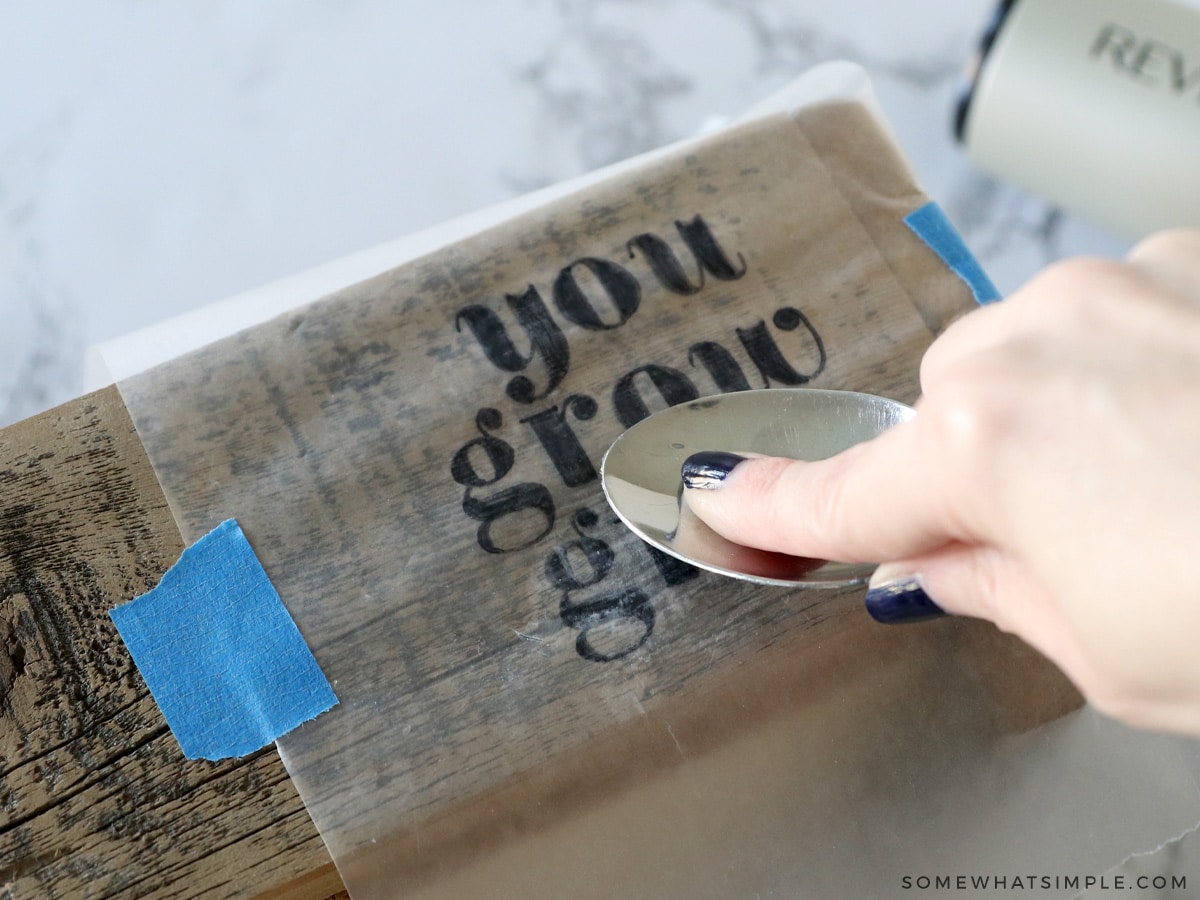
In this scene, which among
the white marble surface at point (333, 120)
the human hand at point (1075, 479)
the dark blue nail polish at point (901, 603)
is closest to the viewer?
the human hand at point (1075, 479)

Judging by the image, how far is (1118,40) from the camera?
2.11 feet

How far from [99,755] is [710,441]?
34 centimetres

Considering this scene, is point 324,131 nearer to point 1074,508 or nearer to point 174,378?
point 174,378

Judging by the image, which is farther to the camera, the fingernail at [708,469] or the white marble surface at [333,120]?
the white marble surface at [333,120]

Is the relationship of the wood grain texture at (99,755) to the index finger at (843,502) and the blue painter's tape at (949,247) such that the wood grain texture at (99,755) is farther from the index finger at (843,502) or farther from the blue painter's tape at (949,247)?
the blue painter's tape at (949,247)

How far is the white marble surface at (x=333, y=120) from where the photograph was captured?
2.57 ft

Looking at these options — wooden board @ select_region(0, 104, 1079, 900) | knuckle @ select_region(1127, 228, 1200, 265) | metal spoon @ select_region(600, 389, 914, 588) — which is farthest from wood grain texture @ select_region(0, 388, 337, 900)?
knuckle @ select_region(1127, 228, 1200, 265)

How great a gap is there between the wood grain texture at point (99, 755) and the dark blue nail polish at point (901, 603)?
0.28 metres

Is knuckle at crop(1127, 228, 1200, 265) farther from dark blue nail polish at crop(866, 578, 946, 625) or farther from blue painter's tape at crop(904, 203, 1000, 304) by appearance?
blue painter's tape at crop(904, 203, 1000, 304)

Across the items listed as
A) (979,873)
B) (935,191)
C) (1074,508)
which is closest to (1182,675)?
(1074,508)

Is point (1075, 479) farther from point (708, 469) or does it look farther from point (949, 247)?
point (949, 247)

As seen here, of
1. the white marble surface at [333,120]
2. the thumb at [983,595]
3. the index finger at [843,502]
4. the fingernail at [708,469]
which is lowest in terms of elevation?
the thumb at [983,595]

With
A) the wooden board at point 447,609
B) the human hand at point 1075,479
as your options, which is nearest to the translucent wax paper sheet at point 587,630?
the wooden board at point 447,609

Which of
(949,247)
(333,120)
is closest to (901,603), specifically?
(949,247)
